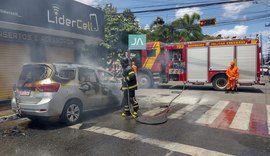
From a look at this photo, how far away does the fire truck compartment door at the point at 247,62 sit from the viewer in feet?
37.1

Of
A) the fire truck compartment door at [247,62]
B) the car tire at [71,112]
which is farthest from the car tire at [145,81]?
the car tire at [71,112]

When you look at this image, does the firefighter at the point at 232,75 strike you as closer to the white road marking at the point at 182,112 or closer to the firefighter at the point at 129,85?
the white road marking at the point at 182,112

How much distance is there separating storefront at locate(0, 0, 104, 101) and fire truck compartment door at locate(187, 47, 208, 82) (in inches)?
213

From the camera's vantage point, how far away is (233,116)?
644 cm

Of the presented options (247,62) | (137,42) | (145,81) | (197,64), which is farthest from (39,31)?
(247,62)

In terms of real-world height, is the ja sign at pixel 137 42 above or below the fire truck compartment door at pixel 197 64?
above

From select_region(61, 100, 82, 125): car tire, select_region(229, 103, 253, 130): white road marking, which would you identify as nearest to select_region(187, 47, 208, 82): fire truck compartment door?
select_region(229, 103, 253, 130): white road marking

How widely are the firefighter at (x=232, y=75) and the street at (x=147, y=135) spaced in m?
4.06

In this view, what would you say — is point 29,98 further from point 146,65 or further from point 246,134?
point 146,65

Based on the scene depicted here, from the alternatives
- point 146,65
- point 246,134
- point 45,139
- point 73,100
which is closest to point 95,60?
point 146,65

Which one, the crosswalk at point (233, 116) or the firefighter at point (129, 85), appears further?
the firefighter at point (129, 85)

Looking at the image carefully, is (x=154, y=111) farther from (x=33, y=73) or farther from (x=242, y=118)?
(x=33, y=73)

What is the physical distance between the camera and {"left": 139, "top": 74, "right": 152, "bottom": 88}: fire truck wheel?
13.5 metres

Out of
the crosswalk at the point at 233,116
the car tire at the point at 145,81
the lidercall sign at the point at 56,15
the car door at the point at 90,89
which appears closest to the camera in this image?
the crosswalk at the point at 233,116
